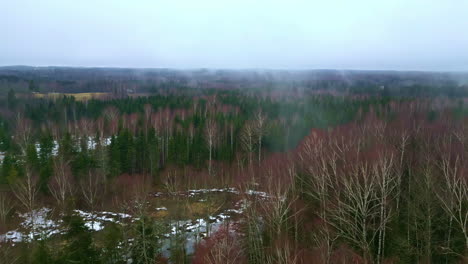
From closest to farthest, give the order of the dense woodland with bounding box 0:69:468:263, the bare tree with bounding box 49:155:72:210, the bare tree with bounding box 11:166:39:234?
the dense woodland with bounding box 0:69:468:263 < the bare tree with bounding box 11:166:39:234 < the bare tree with bounding box 49:155:72:210

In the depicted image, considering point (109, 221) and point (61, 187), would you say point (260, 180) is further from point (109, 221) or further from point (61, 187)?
point (61, 187)

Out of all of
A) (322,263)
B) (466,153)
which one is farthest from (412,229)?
(322,263)

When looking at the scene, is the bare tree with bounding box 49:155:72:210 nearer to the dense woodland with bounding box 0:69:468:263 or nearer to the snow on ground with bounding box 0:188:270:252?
the dense woodland with bounding box 0:69:468:263

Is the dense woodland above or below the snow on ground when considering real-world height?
above

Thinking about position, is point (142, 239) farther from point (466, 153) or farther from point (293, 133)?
point (293, 133)

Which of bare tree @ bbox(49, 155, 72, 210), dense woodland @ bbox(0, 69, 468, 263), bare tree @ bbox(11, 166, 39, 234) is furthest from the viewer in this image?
bare tree @ bbox(49, 155, 72, 210)

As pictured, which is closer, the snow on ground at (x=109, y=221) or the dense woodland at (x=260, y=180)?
the dense woodland at (x=260, y=180)

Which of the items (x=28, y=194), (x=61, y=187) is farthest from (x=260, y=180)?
(x=28, y=194)

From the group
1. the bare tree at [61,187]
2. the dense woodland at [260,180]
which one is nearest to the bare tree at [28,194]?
the dense woodland at [260,180]

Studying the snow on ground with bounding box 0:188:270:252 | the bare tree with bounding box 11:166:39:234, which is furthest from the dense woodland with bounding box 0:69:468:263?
the snow on ground with bounding box 0:188:270:252

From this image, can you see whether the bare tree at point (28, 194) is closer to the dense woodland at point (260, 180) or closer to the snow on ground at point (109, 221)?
the dense woodland at point (260, 180)
